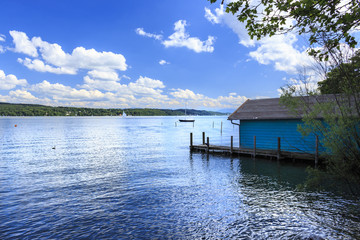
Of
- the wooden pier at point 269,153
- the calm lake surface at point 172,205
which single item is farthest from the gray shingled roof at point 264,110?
the calm lake surface at point 172,205

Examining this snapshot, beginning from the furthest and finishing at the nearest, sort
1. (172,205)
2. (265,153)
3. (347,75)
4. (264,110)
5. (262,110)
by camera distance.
Result: 1. (262,110)
2. (264,110)
3. (265,153)
4. (172,205)
5. (347,75)

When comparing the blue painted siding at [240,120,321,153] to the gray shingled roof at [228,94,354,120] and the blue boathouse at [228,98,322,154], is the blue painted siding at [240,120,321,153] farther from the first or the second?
the gray shingled roof at [228,94,354,120]

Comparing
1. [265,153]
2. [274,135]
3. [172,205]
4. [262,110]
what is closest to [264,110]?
[262,110]

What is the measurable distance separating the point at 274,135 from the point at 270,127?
845 millimetres

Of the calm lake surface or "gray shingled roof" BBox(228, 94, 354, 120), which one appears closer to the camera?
the calm lake surface

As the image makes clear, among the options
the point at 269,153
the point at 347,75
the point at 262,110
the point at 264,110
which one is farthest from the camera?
the point at 262,110

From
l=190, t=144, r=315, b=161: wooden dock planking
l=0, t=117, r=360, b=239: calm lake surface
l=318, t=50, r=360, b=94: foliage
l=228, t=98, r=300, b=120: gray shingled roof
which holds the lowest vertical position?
l=0, t=117, r=360, b=239: calm lake surface

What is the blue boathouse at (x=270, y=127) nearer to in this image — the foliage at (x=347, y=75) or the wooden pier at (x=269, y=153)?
the wooden pier at (x=269, y=153)

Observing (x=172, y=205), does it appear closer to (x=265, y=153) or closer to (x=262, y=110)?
(x=265, y=153)

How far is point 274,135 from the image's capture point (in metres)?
24.5

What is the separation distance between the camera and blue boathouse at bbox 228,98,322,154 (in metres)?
22.8

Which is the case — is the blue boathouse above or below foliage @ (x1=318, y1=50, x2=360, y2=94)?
below

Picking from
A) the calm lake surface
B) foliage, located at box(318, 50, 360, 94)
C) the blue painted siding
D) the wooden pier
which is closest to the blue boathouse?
the blue painted siding

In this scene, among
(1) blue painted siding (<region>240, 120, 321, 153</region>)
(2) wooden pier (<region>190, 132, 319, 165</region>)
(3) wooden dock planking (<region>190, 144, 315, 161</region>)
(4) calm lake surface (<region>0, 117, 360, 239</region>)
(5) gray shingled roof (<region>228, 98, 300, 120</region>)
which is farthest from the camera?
(5) gray shingled roof (<region>228, 98, 300, 120</region>)
